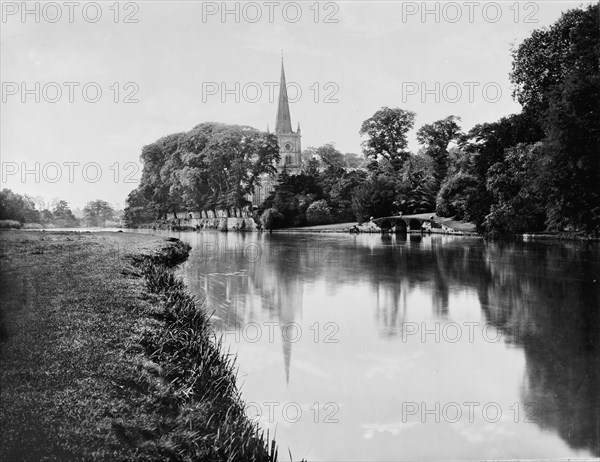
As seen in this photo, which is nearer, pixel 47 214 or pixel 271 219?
pixel 47 214

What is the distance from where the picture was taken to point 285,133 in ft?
89.9

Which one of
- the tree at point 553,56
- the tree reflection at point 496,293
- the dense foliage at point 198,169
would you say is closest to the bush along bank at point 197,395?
the tree reflection at point 496,293

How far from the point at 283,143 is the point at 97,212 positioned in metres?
15.6

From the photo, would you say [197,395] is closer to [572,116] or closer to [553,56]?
[572,116]

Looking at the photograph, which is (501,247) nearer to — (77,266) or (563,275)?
(563,275)

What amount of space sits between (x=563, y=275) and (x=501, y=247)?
31.7 ft

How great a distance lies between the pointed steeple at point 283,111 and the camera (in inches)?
525

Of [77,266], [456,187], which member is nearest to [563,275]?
[77,266]

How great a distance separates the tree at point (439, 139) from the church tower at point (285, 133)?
9206mm

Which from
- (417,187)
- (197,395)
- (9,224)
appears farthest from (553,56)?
(197,395)

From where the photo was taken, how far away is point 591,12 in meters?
19.8

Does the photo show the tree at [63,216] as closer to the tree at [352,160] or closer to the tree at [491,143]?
the tree at [491,143]

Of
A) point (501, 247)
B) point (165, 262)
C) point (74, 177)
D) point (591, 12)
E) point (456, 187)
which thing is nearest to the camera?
point (74, 177)

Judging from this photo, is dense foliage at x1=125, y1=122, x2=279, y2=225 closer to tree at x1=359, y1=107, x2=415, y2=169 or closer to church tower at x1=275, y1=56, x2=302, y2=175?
church tower at x1=275, y1=56, x2=302, y2=175
